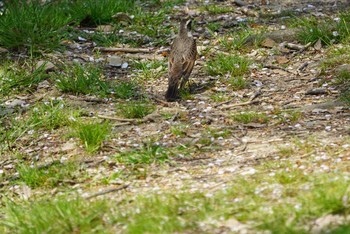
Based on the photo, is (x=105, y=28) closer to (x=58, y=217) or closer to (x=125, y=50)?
(x=125, y=50)

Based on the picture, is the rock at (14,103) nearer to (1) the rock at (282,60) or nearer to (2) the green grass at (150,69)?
(2) the green grass at (150,69)

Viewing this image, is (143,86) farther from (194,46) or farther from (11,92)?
(11,92)

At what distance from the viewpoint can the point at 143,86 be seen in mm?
8750

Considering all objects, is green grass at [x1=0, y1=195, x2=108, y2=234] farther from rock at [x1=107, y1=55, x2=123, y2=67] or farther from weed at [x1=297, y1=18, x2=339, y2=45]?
weed at [x1=297, y1=18, x2=339, y2=45]

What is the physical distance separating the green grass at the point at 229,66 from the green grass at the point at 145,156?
7.64 ft

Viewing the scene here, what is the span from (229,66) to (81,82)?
1.65 m

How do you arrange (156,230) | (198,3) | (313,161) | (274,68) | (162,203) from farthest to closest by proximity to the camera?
1. (198,3)
2. (274,68)
3. (313,161)
4. (162,203)
5. (156,230)

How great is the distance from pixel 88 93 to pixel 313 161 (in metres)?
3.12

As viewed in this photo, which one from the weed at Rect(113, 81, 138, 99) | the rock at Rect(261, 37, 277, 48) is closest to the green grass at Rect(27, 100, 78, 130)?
the weed at Rect(113, 81, 138, 99)

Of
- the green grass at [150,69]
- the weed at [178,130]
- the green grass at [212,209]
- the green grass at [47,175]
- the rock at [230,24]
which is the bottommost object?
the green grass at [150,69]

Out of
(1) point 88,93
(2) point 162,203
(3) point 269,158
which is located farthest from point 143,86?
(2) point 162,203

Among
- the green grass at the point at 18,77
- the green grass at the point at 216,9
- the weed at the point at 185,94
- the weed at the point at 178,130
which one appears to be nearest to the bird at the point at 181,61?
the weed at the point at 185,94

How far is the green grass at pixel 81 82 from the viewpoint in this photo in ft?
Result: 27.7

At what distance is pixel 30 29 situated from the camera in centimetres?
923
